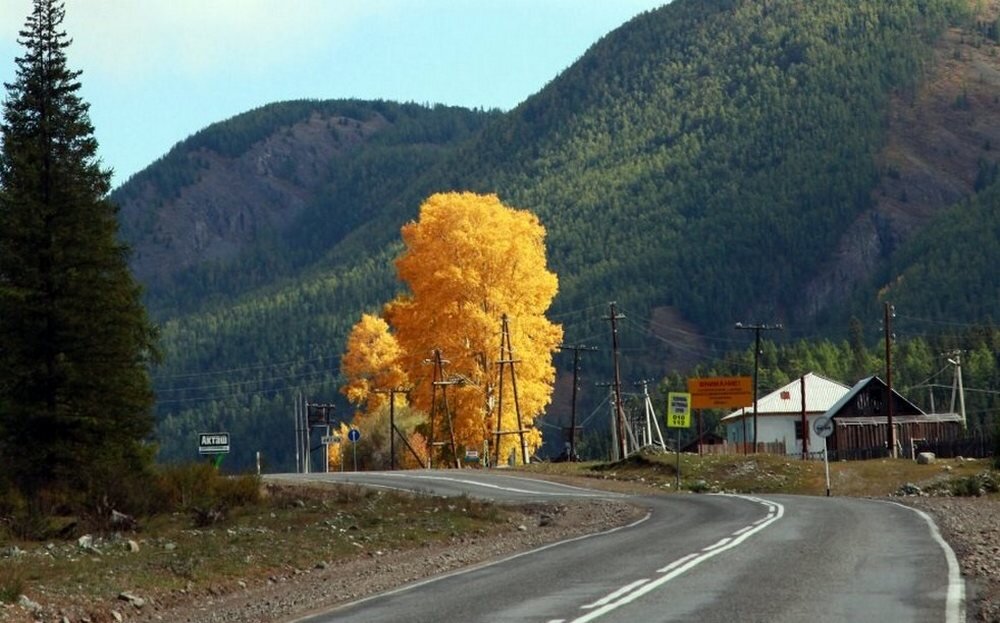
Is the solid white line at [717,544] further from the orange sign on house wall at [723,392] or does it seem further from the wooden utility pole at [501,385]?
the orange sign on house wall at [723,392]

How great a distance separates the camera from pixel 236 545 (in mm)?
30250

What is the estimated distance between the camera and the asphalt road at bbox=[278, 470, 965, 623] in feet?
61.1

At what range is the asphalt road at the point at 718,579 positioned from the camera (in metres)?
18.6

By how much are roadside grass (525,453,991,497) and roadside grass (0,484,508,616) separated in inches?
Result: 807

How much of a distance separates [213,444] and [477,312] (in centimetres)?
2867

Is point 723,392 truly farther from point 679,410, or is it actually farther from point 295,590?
point 295,590

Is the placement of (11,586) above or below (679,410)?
below

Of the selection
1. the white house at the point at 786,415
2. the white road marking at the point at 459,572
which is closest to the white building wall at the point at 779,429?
the white house at the point at 786,415

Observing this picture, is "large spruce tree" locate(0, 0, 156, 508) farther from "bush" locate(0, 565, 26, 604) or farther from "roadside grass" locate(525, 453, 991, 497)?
"roadside grass" locate(525, 453, 991, 497)

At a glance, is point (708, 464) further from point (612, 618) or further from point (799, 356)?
point (799, 356)

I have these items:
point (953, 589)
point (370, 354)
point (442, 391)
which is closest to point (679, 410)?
point (442, 391)

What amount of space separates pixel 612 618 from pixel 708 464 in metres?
49.5

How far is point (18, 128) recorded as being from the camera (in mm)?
45594

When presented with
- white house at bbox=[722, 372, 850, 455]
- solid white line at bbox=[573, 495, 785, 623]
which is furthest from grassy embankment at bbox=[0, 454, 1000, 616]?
white house at bbox=[722, 372, 850, 455]
